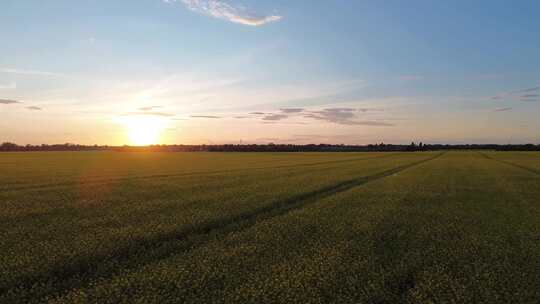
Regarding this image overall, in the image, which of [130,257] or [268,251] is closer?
[130,257]

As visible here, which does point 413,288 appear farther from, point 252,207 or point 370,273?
point 252,207

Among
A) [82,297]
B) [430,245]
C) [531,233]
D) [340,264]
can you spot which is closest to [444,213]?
[531,233]

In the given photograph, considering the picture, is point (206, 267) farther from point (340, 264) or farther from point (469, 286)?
point (469, 286)

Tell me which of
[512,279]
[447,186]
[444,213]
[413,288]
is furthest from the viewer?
[447,186]

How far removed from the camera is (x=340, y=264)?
25.7ft

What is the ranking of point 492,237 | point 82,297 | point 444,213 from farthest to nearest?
point 444,213 < point 492,237 < point 82,297

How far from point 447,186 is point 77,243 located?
2304cm

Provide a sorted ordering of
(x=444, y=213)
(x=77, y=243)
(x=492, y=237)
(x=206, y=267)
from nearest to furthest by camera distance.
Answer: (x=206, y=267) → (x=77, y=243) → (x=492, y=237) → (x=444, y=213)

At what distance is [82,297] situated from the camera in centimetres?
609

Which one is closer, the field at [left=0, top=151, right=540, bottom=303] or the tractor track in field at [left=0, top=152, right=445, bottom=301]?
the field at [left=0, top=151, right=540, bottom=303]

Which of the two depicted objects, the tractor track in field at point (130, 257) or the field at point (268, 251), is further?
the tractor track in field at point (130, 257)

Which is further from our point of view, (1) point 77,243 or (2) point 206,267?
(1) point 77,243

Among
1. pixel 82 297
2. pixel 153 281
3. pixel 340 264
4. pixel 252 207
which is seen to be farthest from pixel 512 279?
pixel 252 207

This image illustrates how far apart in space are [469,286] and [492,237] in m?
4.71
